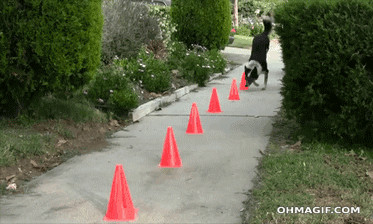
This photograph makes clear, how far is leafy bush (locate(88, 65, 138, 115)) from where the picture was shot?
947 centimetres

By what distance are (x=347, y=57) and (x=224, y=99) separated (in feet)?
18.2

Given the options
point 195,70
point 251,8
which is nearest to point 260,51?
point 195,70

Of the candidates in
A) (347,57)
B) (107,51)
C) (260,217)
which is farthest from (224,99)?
(260,217)

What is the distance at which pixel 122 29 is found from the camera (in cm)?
1331

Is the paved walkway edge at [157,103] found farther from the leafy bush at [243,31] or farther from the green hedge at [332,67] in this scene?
the leafy bush at [243,31]

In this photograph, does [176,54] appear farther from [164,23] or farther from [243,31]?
[243,31]

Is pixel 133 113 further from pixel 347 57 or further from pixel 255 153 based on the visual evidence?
pixel 347 57

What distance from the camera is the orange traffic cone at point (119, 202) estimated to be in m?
4.80

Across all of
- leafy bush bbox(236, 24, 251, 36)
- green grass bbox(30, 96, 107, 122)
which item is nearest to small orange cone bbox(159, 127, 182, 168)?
green grass bbox(30, 96, 107, 122)

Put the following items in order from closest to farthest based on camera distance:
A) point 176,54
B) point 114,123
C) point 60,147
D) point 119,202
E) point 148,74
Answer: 1. point 119,202
2. point 60,147
3. point 114,123
4. point 148,74
5. point 176,54

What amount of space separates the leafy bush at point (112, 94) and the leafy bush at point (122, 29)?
2983 mm

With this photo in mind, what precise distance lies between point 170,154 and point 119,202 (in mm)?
1913

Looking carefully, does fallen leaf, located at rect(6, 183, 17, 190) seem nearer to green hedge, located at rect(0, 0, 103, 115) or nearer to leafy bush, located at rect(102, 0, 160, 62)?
green hedge, located at rect(0, 0, 103, 115)

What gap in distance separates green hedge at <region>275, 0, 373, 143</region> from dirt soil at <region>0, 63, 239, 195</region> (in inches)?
114
